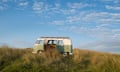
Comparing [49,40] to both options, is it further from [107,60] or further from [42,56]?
[107,60]

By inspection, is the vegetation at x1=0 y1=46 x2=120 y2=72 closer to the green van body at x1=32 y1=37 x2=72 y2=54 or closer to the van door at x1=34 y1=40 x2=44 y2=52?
the green van body at x1=32 y1=37 x2=72 y2=54

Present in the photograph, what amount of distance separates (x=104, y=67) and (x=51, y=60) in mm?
4825

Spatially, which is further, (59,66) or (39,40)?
(39,40)

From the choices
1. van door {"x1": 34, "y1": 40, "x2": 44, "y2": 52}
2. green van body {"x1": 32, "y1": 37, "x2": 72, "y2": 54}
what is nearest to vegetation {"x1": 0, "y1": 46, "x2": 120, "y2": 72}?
green van body {"x1": 32, "y1": 37, "x2": 72, "y2": 54}

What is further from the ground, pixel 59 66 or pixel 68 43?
pixel 68 43

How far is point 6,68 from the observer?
63.8 ft

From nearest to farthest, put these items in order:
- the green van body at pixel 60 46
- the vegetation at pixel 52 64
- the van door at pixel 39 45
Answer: the vegetation at pixel 52 64 < the green van body at pixel 60 46 < the van door at pixel 39 45

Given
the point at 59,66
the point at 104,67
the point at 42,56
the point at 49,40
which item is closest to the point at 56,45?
the point at 49,40

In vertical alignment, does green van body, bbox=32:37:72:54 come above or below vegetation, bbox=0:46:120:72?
above

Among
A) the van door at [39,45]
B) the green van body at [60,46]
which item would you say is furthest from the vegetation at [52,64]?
the van door at [39,45]

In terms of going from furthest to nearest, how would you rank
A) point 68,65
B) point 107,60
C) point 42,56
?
point 42,56 < point 68,65 < point 107,60

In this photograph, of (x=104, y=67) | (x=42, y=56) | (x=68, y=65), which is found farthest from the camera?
(x=42, y=56)

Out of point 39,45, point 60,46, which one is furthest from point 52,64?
point 39,45

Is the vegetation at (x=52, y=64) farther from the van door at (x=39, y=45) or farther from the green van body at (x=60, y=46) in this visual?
the van door at (x=39, y=45)
